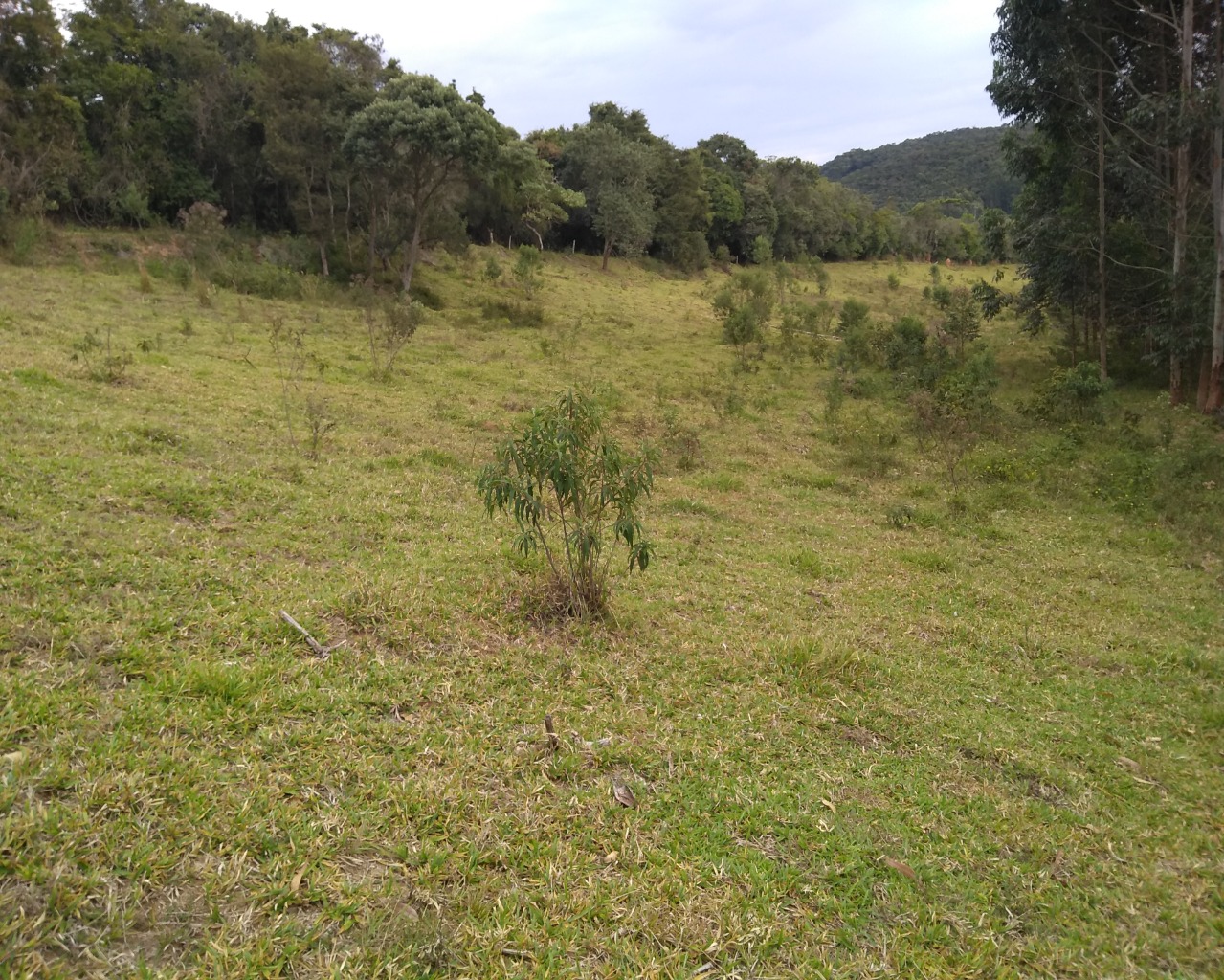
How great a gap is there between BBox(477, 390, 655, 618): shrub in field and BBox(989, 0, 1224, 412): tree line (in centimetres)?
1244

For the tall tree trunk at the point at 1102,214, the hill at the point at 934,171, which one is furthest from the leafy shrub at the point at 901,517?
the hill at the point at 934,171

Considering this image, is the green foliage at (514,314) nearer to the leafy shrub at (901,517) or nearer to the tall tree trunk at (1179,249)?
the leafy shrub at (901,517)

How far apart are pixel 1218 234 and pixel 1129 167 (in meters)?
2.80

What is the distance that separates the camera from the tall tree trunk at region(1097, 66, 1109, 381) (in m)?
14.0

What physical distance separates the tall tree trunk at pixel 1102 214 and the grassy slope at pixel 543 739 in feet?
29.4

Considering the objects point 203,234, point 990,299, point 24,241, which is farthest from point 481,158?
point 990,299

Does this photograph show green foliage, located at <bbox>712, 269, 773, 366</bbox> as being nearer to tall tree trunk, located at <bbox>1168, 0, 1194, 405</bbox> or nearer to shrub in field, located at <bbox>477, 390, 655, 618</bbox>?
tall tree trunk, located at <bbox>1168, 0, 1194, 405</bbox>

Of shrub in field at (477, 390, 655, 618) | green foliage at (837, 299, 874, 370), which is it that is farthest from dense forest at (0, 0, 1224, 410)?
shrub in field at (477, 390, 655, 618)

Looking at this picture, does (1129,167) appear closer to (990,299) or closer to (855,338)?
(990,299)

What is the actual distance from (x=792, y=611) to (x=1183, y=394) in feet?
44.1

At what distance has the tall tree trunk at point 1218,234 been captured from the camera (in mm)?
11695

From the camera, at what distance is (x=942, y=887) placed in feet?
9.78

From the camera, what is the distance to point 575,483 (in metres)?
4.82

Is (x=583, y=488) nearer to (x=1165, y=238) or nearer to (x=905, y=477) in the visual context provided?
(x=905, y=477)
